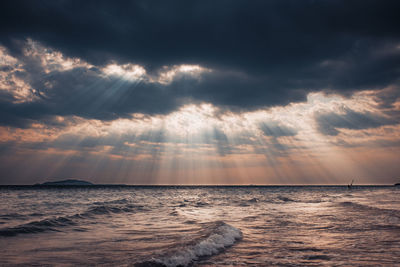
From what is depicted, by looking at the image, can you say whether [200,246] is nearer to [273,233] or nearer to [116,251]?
[116,251]

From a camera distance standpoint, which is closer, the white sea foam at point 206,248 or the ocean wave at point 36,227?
the white sea foam at point 206,248

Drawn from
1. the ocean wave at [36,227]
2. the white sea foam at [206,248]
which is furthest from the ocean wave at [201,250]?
the ocean wave at [36,227]

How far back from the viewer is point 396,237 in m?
11.5

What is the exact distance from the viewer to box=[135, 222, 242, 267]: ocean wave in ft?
26.7

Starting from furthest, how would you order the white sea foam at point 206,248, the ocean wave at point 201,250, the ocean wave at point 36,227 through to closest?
the ocean wave at point 36,227
the white sea foam at point 206,248
the ocean wave at point 201,250

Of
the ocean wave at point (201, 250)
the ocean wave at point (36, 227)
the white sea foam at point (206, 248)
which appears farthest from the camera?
the ocean wave at point (36, 227)

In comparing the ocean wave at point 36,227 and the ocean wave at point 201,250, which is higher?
the ocean wave at point 201,250

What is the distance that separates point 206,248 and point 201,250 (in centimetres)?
35

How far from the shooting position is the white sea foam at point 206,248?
8258 mm

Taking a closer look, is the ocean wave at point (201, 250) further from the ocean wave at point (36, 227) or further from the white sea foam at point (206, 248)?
the ocean wave at point (36, 227)

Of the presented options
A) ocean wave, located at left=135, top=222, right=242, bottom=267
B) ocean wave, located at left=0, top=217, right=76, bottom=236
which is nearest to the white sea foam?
ocean wave, located at left=135, top=222, right=242, bottom=267

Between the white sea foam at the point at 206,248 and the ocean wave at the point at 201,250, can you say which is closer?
the ocean wave at the point at 201,250

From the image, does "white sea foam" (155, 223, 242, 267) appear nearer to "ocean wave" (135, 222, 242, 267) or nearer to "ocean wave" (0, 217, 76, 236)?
"ocean wave" (135, 222, 242, 267)

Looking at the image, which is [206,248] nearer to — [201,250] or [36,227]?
[201,250]
